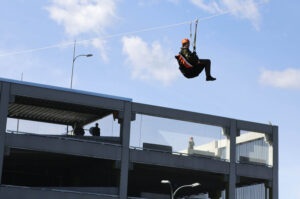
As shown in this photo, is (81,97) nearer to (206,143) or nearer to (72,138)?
(72,138)

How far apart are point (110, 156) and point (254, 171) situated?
12273 mm

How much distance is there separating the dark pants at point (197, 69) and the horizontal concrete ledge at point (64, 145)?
74.0 ft

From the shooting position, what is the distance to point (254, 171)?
4772cm

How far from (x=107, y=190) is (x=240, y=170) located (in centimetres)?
1134

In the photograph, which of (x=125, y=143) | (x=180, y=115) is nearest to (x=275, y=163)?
(x=180, y=115)

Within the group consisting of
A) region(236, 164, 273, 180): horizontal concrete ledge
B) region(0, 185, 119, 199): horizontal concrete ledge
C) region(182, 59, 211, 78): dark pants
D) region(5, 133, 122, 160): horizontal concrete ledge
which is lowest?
region(0, 185, 119, 199): horizontal concrete ledge

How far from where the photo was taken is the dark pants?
Result: 19.6 metres

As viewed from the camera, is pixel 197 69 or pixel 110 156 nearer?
pixel 197 69

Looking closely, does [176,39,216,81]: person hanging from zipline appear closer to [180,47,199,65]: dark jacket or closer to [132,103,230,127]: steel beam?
[180,47,199,65]: dark jacket

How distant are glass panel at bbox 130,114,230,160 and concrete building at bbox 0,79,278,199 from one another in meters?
0.15

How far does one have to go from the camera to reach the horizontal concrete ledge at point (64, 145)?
3981cm

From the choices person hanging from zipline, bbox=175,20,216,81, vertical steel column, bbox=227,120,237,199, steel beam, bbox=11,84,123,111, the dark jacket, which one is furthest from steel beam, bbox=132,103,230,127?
the dark jacket

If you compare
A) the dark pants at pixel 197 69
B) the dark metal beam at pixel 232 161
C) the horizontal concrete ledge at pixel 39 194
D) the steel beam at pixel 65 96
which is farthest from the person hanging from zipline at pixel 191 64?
the dark metal beam at pixel 232 161

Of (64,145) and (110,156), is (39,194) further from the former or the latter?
(110,156)
